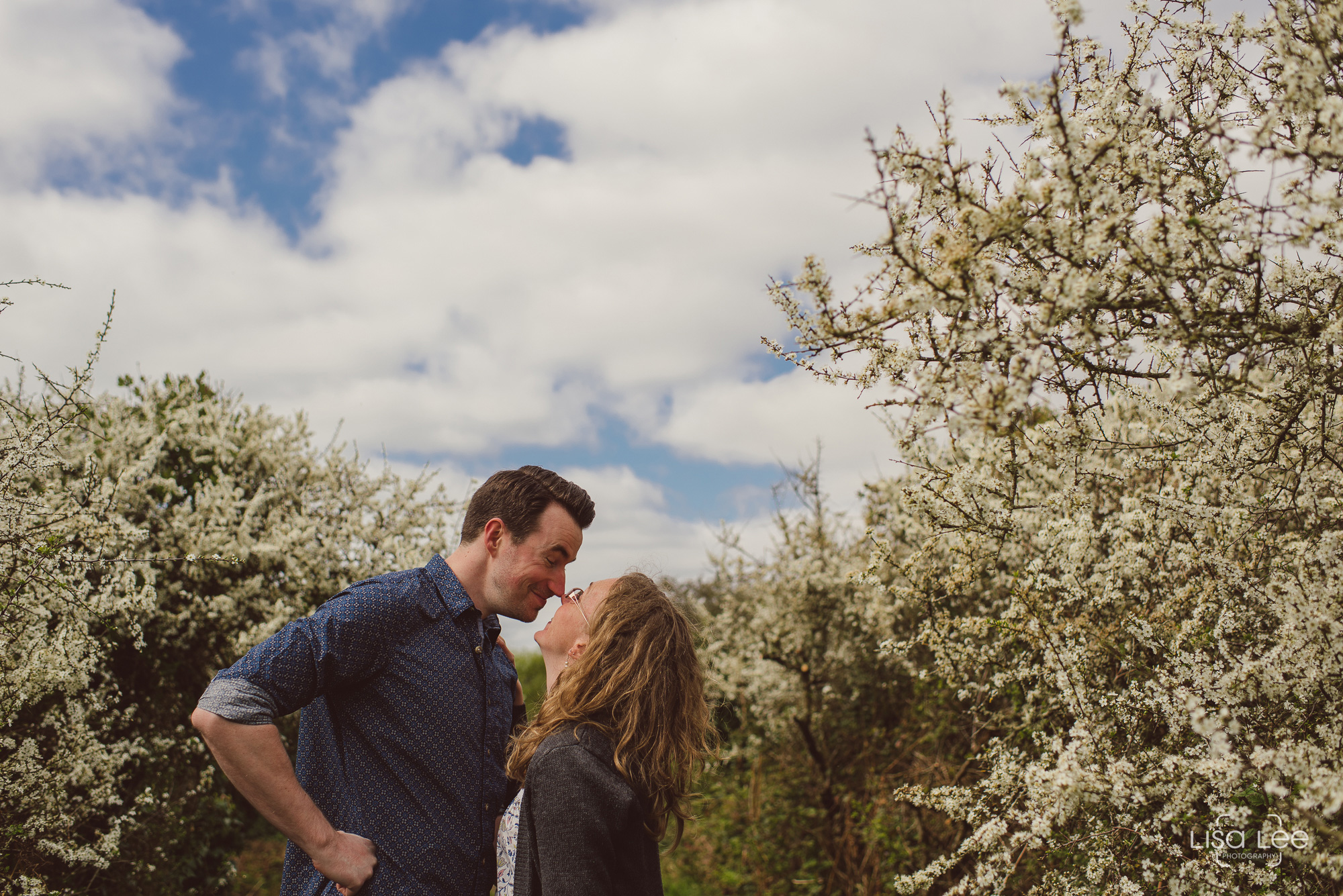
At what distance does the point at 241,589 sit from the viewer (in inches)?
212

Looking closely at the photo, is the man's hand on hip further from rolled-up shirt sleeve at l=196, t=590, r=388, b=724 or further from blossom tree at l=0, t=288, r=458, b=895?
blossom tree at l=0, t=288, r=458, b=895

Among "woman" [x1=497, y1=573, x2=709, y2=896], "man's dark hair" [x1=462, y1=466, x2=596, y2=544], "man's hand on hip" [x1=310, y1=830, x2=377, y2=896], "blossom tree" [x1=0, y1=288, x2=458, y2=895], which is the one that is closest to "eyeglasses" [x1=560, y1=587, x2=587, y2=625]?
"woman" [x1=497, y1=573, x2=709, y2=896]

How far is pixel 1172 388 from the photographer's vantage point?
74.3 inches

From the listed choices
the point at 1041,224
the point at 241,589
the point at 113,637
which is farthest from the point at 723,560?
the point at 1041,224

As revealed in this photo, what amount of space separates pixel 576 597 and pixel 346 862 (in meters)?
0.97

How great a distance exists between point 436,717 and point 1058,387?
2051 mm

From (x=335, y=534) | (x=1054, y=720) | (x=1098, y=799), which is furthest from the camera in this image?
(x=335, y=534)

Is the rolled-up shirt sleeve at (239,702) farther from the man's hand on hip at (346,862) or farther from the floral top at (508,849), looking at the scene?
the floral top at (508,849)

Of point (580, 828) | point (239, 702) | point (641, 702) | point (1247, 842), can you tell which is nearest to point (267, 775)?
point (239, 702)

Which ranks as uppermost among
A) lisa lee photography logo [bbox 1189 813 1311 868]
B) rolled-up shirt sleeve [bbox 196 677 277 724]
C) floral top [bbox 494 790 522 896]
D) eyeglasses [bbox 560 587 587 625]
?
eyeglasses [bbox 560 587 587 625]

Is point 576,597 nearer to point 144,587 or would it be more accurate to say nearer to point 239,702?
point 239,702

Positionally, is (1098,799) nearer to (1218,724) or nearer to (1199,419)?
(1218,724)

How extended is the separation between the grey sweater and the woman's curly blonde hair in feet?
0.21

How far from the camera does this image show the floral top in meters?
2.07
